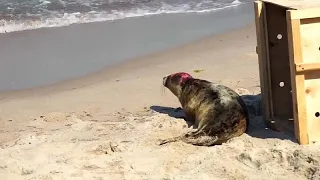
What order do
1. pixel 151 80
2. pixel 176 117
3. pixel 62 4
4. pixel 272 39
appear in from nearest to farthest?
pixel 272 39, pixel 176 117, pixel 151 80, pixel 62 4

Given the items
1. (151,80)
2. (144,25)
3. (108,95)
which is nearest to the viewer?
(108,95)

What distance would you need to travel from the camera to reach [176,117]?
6180 millimetres

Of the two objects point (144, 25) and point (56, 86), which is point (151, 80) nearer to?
point (56, 86)

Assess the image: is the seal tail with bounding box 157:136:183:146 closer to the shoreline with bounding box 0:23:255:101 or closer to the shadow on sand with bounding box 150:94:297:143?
the shadow on sand with bounding box 150:94:297:143

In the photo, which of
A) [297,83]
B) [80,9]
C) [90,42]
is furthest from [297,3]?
[80,9]

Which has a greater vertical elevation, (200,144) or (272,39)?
(272,39)

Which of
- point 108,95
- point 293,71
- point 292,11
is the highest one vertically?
point 292,11

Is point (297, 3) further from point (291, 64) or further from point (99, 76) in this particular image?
point (99, 76)

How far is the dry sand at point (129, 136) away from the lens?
15.8 ft

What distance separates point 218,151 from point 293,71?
33.8 inches

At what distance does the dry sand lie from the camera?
480 centimetres

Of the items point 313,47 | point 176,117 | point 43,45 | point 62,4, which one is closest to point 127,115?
point 176,117

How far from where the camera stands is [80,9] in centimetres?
1376

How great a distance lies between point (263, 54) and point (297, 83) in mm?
708
